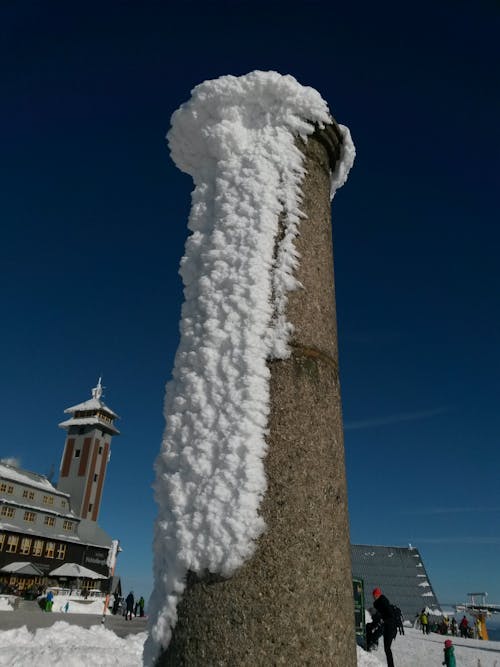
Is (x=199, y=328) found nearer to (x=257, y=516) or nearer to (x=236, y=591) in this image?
(x=257, y=516)

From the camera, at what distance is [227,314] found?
2713 mm

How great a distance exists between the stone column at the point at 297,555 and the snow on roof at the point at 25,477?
38966 mm

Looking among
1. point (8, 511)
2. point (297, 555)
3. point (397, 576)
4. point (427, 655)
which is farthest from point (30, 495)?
point (297, 555)

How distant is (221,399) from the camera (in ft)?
8.24

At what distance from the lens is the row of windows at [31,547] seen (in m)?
33.4

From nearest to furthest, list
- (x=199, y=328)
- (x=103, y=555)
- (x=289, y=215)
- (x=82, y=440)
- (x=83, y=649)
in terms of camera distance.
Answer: (x=199, y=328)
(x=289, y=215)
(x=83, y=649)
(x=103, y=555)
(x=82, y=440)

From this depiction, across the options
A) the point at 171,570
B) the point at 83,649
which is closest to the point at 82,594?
the point at 83,649

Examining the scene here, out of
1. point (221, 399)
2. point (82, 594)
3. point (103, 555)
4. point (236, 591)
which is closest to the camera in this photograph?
point (236, 591)

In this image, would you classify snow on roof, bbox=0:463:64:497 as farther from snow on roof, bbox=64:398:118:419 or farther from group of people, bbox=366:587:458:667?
group of people, bbox=366:587:458:667

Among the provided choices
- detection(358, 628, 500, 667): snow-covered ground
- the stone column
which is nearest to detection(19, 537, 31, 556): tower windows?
detection(358, 628, 500, 667): snow-covered ground

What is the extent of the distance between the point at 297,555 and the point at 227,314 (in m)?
1.30

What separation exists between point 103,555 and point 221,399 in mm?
46572

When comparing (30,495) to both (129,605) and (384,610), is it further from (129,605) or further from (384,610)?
(384,610)

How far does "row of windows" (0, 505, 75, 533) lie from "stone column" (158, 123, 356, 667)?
127ft
